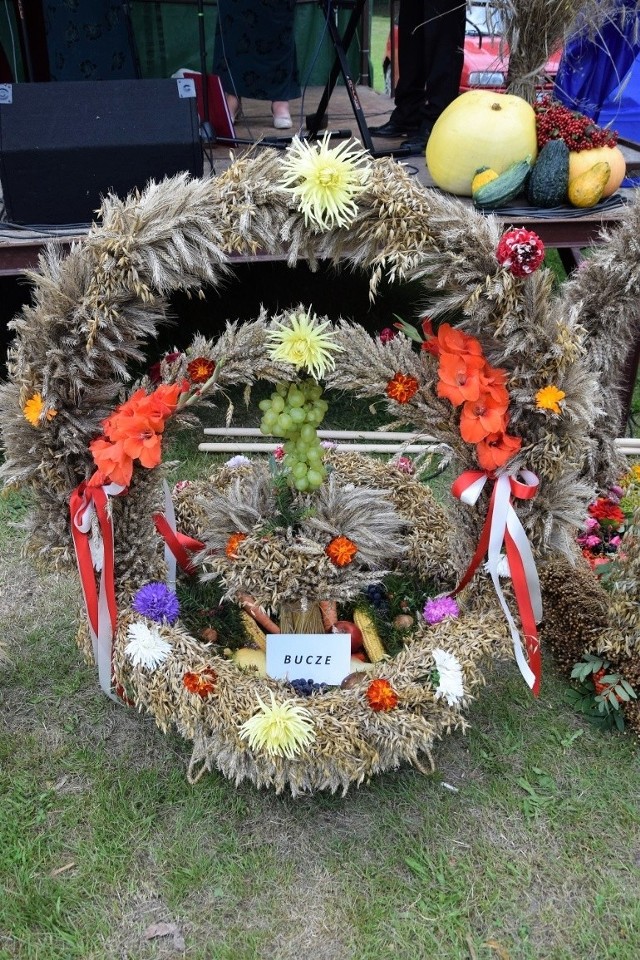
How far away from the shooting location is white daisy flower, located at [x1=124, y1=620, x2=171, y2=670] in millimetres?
1683

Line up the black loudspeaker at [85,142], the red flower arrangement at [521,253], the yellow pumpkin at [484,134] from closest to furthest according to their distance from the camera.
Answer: the red flower arrangement at [521,253]
the black loudspeaker at [85,142]
the yellow pumpkin at [484,134]

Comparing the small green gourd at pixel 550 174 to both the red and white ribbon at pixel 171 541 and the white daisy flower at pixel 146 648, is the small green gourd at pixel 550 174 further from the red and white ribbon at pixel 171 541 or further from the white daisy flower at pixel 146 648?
the white daisy flower at pixel 146 648

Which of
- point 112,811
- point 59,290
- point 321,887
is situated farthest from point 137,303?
point 321,887

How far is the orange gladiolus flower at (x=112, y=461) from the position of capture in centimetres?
158

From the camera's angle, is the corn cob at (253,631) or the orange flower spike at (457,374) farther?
the corn cob at (253,631)

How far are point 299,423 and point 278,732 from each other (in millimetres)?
623

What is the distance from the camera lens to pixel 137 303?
158 centimetres

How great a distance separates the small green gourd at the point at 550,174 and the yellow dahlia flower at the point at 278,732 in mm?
2559

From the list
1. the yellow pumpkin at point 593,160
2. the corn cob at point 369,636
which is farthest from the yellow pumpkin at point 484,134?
the corn cob at point 369,636

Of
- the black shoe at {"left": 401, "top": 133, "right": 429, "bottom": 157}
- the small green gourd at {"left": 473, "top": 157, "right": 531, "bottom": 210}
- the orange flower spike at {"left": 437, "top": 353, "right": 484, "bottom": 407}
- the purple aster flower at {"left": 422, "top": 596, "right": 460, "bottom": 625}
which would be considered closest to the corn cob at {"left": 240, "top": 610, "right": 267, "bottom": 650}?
the purple aster flower at {"left": 422, "top": 596, "right": 460, "bottom": 625}

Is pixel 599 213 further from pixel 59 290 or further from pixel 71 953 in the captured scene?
pixel 71 953

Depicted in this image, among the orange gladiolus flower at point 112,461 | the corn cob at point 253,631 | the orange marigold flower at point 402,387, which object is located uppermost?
the orange marigold flower at point 402,387

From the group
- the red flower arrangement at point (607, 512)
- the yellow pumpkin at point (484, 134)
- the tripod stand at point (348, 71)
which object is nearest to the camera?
the red flower arrangement at point (607, 512)

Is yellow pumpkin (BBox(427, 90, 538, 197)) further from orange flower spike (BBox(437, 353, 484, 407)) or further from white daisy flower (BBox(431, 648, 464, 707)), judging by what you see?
white daisy flower (BBox(431, 648, 464, 707))
